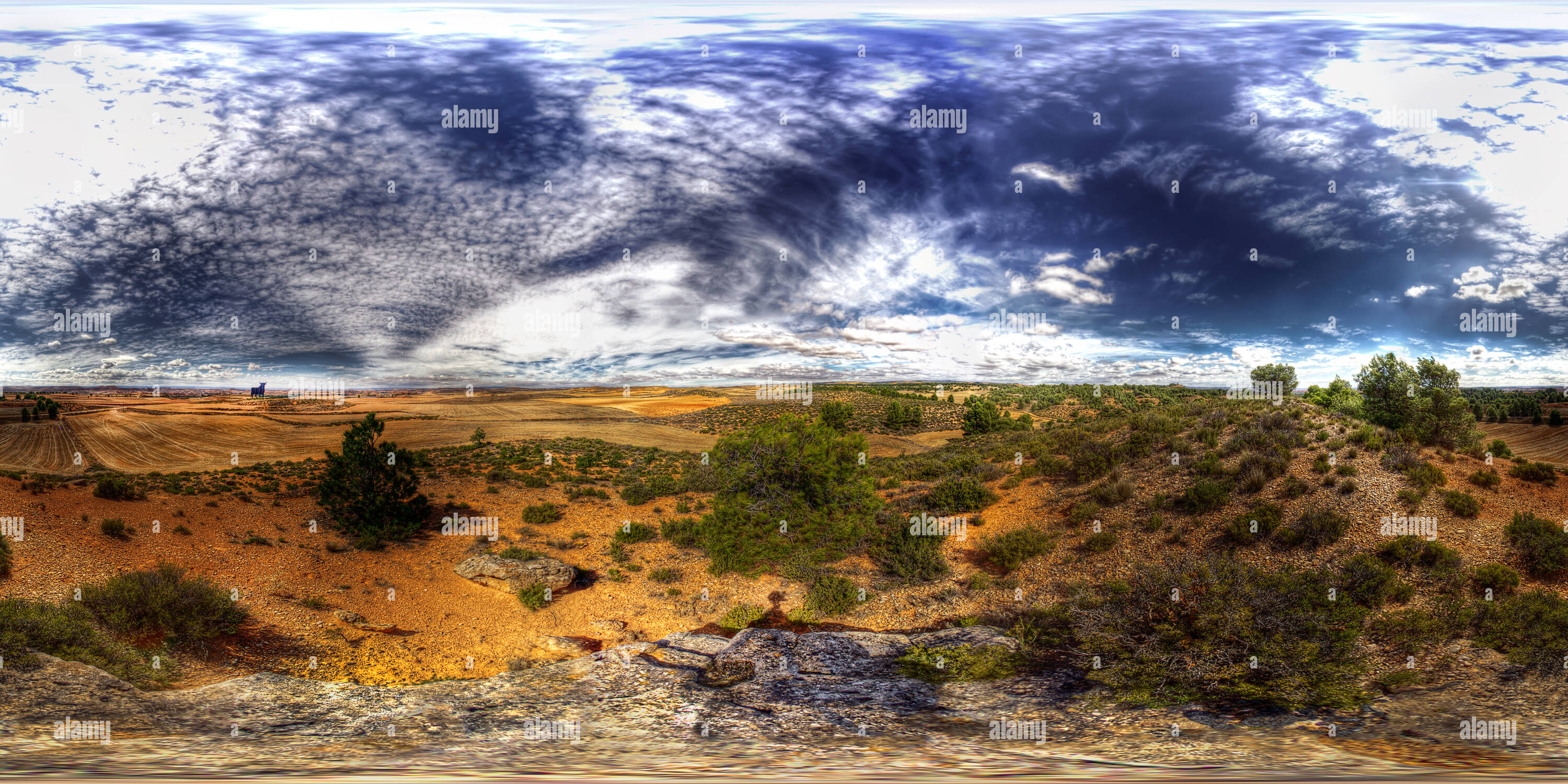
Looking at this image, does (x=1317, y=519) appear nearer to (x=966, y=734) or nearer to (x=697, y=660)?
(x=966, y=734)

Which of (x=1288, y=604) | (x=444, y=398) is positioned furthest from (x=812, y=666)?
(x=444, y=398)

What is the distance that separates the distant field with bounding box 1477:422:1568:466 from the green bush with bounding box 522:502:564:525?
1940cm

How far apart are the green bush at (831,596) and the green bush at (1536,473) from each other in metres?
8.51

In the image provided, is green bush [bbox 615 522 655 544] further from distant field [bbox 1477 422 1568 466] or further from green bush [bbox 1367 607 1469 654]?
distant field [bbox 1477 422 1568 466]

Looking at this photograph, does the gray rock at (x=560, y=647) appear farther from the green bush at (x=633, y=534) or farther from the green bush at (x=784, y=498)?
the green bush at (x=633, y=534)

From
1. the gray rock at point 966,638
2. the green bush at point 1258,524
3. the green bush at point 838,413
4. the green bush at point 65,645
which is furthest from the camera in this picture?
the green bush at point 838,413

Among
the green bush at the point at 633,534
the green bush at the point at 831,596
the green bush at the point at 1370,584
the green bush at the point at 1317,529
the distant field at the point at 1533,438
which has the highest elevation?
the distant field at the point at 1533,438

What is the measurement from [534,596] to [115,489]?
7083mm

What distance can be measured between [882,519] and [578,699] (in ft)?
21.5

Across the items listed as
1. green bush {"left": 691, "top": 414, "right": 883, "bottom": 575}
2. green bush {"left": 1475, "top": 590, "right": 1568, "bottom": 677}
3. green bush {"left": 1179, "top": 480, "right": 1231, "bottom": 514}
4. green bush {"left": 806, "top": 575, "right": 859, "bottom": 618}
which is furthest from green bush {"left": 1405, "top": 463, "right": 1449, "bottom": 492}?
green bush {"left": 691, "top": 414, "right": 883, "bottom": 575}

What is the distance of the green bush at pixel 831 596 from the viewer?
780 centimetres

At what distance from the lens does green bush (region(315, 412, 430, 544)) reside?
9.73m

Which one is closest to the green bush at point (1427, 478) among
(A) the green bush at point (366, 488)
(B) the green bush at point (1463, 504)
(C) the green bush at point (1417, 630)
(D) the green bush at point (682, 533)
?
(B) the green bush at point (1463, 504)

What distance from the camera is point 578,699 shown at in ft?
14.9
